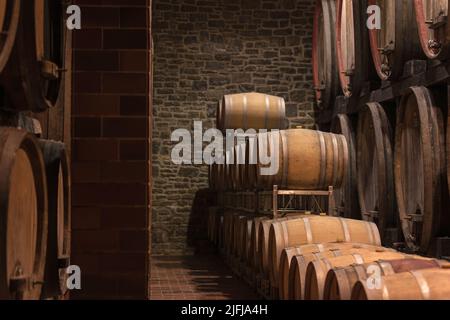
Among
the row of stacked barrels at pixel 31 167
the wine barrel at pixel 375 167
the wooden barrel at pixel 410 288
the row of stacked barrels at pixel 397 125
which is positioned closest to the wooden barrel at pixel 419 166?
the row of stacked barrels at pixel 397 125

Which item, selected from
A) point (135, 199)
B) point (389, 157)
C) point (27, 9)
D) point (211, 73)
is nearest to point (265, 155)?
point (389, 157)

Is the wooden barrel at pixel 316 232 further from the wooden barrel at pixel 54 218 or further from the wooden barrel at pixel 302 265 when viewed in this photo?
the wooden barrel at pixel 54 218

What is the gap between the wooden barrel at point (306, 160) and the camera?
257 inches

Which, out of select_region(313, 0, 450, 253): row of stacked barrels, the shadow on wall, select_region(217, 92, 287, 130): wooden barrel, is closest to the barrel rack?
select_region(313, 0, 450, 253): row of stacked barrels

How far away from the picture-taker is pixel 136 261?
4.23m

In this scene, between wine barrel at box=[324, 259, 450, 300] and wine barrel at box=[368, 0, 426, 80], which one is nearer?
wine barrel at box=[324, 259, 450, 300]

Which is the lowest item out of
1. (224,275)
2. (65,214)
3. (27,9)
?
(224,275)

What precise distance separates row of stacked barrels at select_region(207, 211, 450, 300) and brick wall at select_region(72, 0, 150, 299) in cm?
97

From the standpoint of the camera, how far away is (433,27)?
5.52m

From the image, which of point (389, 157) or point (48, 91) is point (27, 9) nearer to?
point (48, 91)

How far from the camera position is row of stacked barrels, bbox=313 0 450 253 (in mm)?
5461

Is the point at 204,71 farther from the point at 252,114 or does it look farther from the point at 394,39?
the point at 394,39

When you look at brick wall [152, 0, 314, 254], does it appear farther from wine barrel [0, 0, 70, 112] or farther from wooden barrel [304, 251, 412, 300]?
wine barrel [0, 0, 70, 112]

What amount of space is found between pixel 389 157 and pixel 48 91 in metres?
4.57
